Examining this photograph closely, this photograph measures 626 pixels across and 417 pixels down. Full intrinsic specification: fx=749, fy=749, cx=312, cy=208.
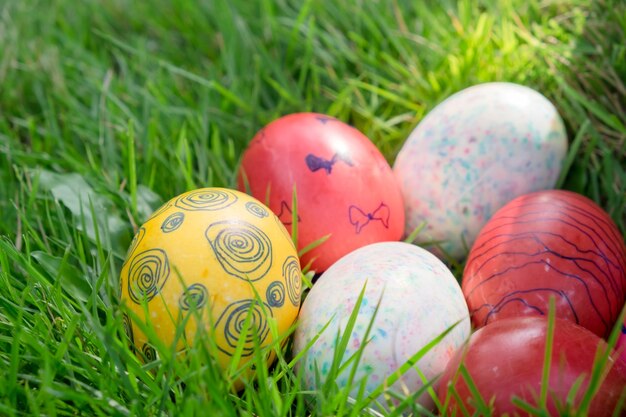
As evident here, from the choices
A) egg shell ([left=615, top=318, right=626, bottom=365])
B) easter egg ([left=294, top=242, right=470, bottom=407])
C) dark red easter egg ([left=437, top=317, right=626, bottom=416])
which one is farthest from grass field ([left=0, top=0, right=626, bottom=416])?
egg shell ([left=615, top=318, right=626, bottom=365])

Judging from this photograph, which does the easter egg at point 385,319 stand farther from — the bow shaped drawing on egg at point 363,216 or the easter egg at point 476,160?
the easter egg at point 476,160

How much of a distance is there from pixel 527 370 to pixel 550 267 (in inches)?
12.0

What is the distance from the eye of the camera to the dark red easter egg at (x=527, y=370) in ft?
3.51

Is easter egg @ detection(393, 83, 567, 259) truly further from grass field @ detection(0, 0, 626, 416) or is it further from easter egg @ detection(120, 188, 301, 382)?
easter egg @ detection(120, 188, 301, 382)

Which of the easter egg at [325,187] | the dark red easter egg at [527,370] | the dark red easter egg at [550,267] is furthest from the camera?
the easter egg at [325,187]

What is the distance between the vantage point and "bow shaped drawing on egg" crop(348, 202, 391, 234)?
1.52 meters

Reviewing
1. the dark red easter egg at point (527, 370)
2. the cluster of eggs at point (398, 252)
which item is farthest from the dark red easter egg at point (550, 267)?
the dark red easter egg at point (527, 370)

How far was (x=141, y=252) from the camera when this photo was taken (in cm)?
128

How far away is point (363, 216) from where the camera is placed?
1530 millimetres

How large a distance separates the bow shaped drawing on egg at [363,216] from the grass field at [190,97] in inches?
10.0

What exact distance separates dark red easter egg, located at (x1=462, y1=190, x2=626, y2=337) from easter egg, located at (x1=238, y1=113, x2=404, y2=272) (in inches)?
8.9

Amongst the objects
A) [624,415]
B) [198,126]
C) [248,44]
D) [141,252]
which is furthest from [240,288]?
[248,44]

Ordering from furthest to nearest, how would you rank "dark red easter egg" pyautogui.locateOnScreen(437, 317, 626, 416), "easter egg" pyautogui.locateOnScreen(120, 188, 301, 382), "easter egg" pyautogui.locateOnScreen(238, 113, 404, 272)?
"easter egg" pyautogui.locateOnScreen(238, 113, 404, 272) → "easter egg" pyautogui.locateOnScreen(120, 188, 301, 382) → "dark red easter egg" pyautogui.locateOnScreen(437, 317, 626, 416)

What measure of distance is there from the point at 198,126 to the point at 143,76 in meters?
0.40
